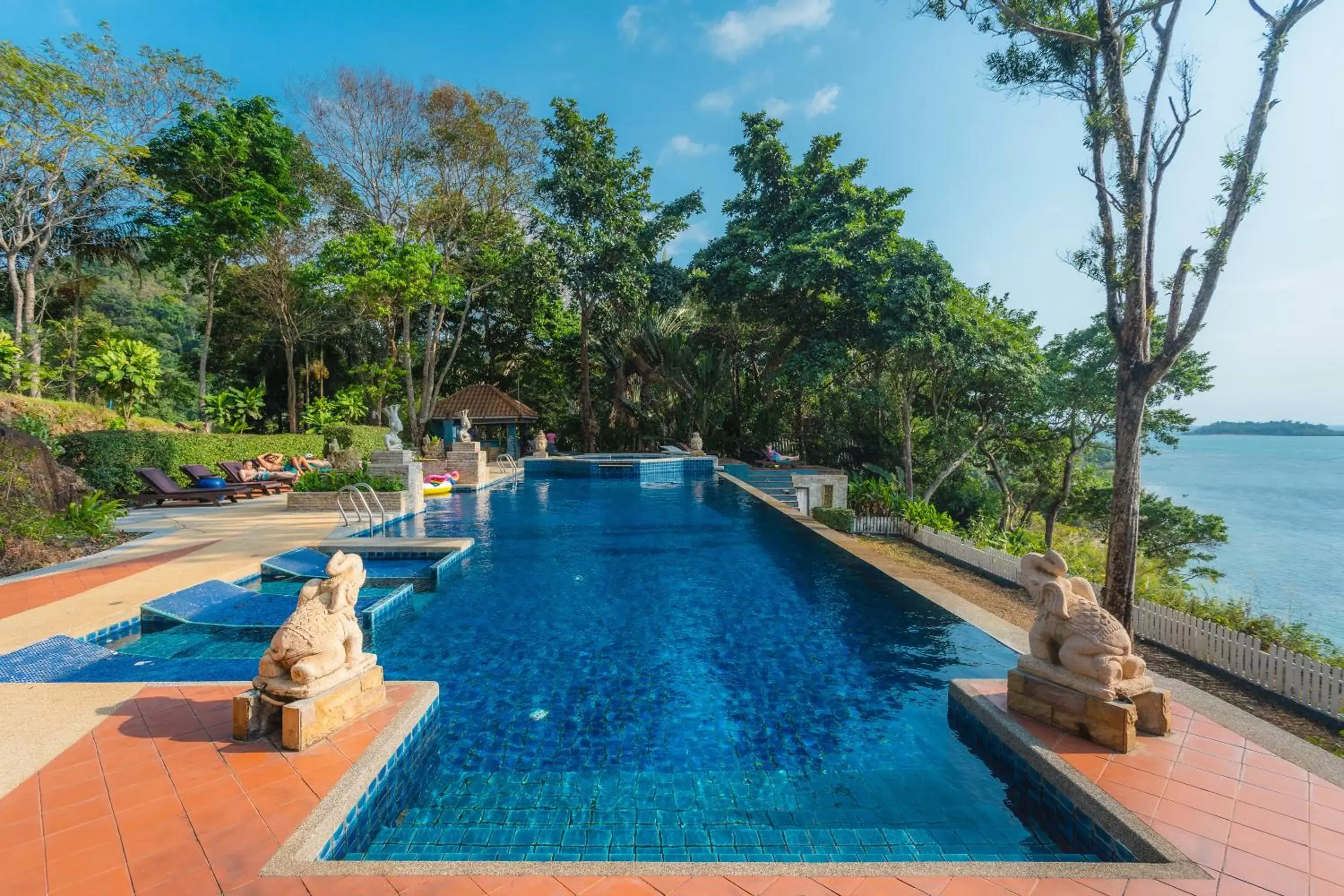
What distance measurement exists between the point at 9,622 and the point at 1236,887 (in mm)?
9027

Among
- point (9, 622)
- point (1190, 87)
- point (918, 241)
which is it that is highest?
point (918, 241)

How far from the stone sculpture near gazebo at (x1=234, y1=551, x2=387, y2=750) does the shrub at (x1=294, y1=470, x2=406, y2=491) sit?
955cm

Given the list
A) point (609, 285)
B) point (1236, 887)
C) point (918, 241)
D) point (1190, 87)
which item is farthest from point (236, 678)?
point (609, 285)

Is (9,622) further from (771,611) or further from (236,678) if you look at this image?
(771,611)

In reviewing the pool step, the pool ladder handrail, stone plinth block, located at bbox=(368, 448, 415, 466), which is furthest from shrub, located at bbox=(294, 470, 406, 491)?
the pool step

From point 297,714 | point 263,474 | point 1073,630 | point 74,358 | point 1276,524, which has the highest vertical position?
point 74,358

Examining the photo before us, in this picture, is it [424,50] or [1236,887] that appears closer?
[1236,887]

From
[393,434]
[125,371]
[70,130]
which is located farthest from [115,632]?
[70,130]

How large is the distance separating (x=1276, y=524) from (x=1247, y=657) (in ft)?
203

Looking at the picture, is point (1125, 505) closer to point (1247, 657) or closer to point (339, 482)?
point (1247, 657)

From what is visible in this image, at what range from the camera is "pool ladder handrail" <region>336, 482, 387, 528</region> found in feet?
36.3

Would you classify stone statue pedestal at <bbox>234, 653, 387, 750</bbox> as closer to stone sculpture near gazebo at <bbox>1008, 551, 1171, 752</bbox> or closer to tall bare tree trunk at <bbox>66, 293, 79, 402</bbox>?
stone sculpture near gazebo at <bbox>1008, 551, 1171, 752</bbox>

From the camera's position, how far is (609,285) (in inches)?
1070

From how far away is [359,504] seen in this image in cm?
1219
